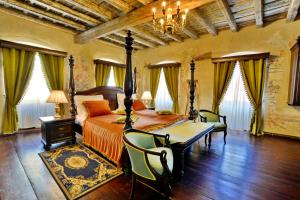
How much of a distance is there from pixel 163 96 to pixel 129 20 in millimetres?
3343

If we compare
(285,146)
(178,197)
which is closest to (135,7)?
(178,197)

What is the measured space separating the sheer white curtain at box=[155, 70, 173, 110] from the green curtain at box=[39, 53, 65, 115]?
11.0 feet

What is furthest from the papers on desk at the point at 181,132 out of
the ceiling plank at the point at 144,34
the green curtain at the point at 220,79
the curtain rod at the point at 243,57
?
the ceiling plank at the point at 144,34

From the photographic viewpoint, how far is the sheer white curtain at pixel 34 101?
4.08 meters

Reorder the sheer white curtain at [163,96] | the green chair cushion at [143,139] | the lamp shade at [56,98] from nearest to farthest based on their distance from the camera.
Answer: the green chair cushion at [143,139]
the lamp shade at [56,98]
the sheer white curtain at [163,96]

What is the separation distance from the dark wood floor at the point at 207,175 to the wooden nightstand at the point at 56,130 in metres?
0.24

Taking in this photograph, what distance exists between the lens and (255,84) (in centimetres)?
423

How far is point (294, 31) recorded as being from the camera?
12.4 feet

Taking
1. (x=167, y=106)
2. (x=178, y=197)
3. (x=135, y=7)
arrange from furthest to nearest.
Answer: (x=167, y=106), (x=135, y=7), (x=178, y=197)

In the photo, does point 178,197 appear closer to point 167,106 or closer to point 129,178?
point 129,178

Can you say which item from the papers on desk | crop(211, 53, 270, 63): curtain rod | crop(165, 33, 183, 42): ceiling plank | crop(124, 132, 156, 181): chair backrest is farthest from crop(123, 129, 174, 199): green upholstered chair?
crop(165, 33, 183, 42): ceiling plank

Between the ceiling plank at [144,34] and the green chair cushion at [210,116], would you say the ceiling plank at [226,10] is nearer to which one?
the ceiling plank at [144,34]

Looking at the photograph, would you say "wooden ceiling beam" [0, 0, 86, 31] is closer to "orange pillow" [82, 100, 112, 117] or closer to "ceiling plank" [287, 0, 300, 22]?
"orange pillow" [82, 100, 112, 117]

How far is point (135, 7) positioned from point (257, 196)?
374 centimetres
